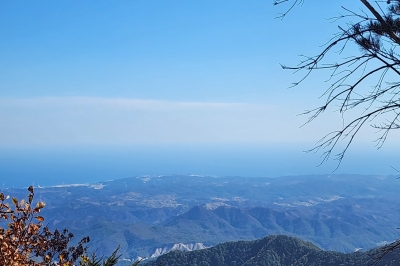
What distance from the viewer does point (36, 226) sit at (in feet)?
10.6

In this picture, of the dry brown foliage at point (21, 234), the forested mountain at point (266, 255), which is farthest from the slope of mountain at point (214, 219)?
the dry brown foliage at point (21, 234)

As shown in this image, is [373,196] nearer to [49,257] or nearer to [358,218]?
[358,218]

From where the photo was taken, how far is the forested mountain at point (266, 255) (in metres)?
42.2

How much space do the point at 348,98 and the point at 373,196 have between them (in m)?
210

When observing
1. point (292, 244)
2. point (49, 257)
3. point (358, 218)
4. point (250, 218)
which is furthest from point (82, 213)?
point (49, 257)

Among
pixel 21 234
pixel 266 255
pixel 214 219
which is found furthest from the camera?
pixel 214 219

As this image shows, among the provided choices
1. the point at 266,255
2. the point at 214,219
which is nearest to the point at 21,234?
the point at 266,255

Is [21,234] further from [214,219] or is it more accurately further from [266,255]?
[214,219]

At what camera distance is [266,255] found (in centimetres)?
4791

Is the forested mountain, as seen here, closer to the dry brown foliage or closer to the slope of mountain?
the dry brown foliage

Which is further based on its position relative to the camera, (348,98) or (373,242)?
(373,242)

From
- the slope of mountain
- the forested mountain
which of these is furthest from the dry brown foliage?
the slope of mountain

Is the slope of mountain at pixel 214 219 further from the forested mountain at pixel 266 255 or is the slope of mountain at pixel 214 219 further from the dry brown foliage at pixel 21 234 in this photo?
the dry brown foliage at pixel 21 234

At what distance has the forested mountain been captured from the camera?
4216cm
